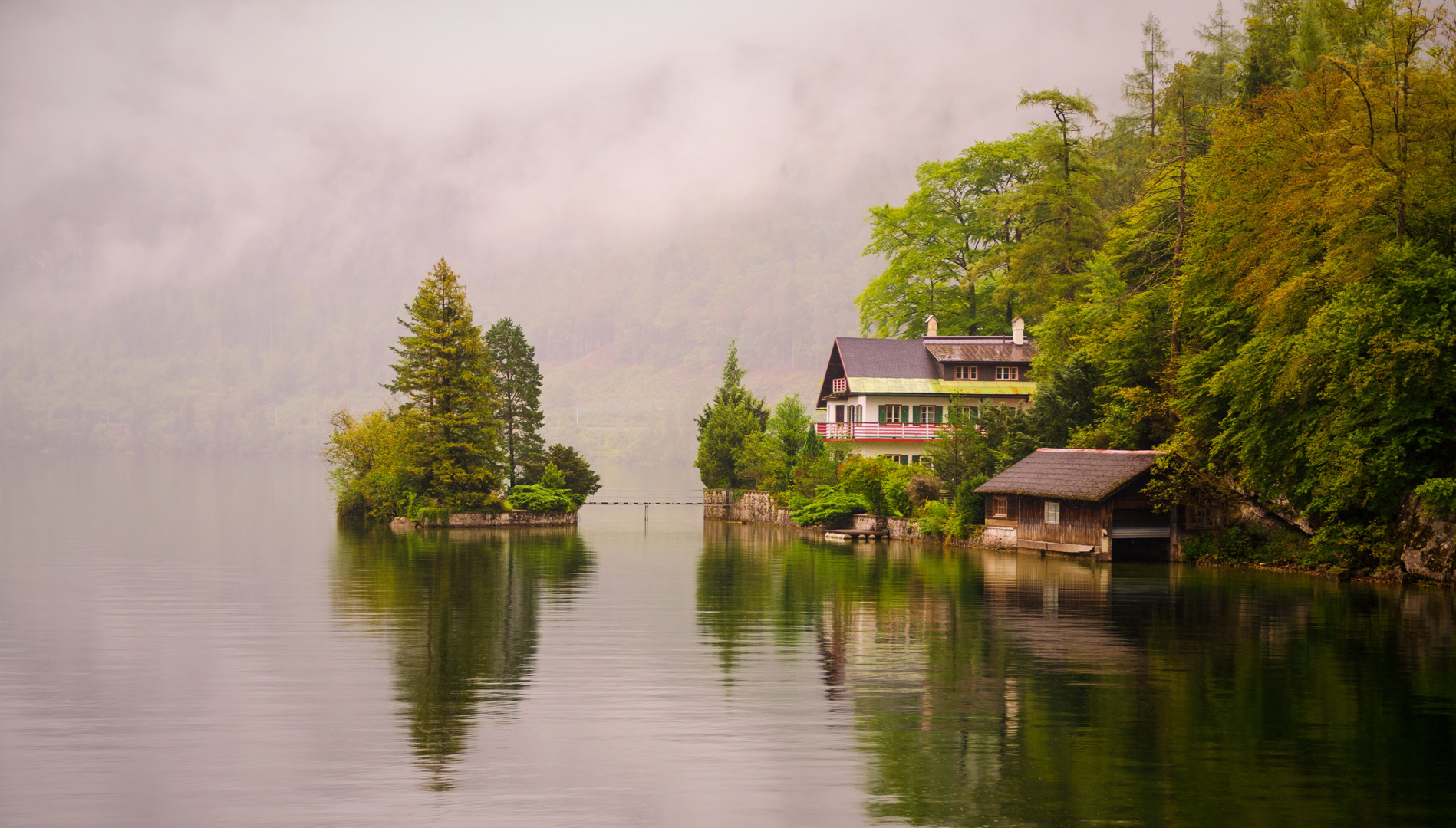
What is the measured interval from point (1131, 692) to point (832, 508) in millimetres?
48669

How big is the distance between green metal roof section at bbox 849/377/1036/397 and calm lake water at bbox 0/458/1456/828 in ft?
126

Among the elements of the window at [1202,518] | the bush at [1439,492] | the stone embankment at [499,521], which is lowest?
the stone embankment at [499,521]

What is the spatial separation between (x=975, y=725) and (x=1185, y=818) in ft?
16.0

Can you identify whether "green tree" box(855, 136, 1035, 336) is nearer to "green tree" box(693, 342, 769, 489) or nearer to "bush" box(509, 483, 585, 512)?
"green tree" box(693, 342, 769, 489)

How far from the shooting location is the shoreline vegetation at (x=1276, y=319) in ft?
122

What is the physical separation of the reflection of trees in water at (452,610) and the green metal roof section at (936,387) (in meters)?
24.6

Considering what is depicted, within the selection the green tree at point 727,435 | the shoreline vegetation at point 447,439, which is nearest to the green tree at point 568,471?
the shoreline vegetation at point 447,439

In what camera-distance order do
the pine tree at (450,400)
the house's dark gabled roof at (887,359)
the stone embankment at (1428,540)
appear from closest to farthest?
the stone embankment at (1428,540) < the pine tree at (450,400) < the house's dark gabled roof at (887,359)

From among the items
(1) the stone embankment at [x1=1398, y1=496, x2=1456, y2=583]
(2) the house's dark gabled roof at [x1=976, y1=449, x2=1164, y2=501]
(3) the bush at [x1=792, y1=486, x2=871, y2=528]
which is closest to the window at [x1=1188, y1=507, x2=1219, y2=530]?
(2) the house's dark gabled roof at [x1=976, y1=449, x2=1164, y2=501]

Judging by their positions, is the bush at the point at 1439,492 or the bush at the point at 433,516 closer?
the bush at the point at 1439,492

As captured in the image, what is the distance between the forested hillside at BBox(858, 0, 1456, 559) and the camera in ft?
121

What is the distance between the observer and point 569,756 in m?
16.4

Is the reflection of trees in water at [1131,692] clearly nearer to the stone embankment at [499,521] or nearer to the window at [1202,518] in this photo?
the window at [1202,518]

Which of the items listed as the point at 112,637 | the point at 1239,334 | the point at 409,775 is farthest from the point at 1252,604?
the point at 112,637
